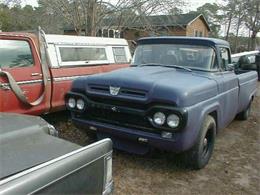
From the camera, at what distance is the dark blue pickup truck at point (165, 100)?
403cm

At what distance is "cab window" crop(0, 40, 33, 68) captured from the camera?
545cm

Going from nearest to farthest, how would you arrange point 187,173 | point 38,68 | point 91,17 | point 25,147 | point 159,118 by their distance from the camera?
point 25,147
point 159,118
point 187,173
point 38,68
point 91,17

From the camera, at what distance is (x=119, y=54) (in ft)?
27.6

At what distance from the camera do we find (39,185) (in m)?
1.60

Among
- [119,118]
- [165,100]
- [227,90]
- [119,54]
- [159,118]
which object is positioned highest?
[119,54]

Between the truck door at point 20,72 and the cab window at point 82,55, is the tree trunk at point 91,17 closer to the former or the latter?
the cab window at point 82,55

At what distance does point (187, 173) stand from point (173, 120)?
3.41 ft

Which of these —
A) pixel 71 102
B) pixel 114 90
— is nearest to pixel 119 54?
pixel 71 102

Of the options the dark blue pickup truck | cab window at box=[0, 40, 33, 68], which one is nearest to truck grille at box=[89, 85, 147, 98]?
the dark blue pickup truck

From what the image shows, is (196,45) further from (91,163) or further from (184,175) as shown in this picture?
(91,163)

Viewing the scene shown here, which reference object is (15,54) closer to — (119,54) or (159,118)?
(159,118)

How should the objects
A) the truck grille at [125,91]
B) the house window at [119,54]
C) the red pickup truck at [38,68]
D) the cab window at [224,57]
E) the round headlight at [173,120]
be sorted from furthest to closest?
the house window at [119,54]
the cab window at [224,57]
the red pickup truck at [38,68]
the truck grille at [125,91]
the round headlight at [173,120]

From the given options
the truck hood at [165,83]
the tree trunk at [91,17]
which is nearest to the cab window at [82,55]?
the truck hood at [165,83]

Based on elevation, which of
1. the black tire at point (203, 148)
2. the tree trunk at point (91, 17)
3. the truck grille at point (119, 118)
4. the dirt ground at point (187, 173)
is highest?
the tree trunk at point (91, 17)
